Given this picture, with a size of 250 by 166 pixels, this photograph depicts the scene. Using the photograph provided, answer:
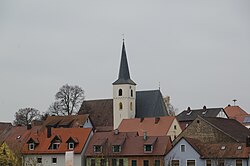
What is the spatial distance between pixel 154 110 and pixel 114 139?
36.7m

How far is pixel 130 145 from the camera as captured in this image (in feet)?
210

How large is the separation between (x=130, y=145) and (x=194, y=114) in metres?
36.8

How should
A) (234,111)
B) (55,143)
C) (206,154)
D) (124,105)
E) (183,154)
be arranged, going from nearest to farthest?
(206,154), (183,154), (55,143), (124,105), (234,111)

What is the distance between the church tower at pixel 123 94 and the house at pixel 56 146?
3383cm

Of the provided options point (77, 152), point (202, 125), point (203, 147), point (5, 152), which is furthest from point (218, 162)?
point (5, 152)

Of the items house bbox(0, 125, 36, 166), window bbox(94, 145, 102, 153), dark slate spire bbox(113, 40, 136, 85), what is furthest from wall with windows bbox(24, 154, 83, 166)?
dark slate spire bbox(113, 40, 136, 85)

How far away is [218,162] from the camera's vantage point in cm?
5616

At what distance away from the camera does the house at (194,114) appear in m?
95.6

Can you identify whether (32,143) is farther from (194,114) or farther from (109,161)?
(194,114)

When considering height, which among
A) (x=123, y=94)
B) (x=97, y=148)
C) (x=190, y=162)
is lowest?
(x=190, y=162)

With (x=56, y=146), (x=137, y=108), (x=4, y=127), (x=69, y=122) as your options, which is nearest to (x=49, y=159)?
(x=56, y=146)

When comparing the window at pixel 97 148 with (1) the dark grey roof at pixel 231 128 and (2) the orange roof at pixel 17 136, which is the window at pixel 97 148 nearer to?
(2) the orange roof at pixel 17 136

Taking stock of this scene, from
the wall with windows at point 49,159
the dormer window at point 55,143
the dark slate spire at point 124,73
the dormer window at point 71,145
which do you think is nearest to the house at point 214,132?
the wall with windows at point 49,159

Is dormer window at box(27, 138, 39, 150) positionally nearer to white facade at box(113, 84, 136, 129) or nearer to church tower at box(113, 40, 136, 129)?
white facade at box(113, 84, 136, 129)
